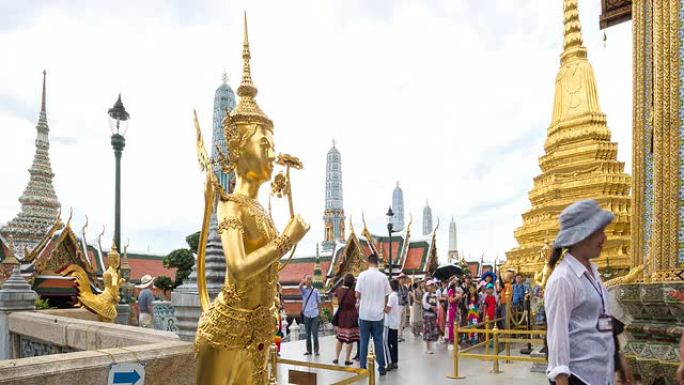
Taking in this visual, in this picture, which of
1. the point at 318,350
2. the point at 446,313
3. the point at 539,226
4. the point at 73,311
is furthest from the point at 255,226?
the point at 539,226

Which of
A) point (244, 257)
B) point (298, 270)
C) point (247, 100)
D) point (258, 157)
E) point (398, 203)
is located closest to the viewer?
point (244, 257)

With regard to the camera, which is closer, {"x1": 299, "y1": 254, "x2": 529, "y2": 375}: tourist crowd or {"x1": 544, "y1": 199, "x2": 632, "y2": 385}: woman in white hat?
{"x1": 544, "y1": 199, "x2": 632, "y2": 385}: woman in white hat

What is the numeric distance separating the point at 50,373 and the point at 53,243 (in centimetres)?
1690

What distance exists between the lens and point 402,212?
108750 mm

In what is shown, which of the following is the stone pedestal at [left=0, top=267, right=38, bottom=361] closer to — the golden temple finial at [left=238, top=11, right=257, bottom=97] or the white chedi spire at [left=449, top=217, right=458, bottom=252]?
the golden temple finial at [left=238, top=11, right=257, bottom=97]

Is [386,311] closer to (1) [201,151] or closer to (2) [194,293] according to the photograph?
(2) [194,293]

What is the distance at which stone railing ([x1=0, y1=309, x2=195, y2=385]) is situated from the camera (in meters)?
3.13

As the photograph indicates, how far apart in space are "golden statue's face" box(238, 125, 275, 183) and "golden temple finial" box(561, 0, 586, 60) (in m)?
17.1

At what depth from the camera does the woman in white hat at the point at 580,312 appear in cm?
232

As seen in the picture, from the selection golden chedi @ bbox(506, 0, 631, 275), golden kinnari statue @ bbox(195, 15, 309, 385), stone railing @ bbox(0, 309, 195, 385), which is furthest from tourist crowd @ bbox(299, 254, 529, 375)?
golden kinnari statue @ bbox(195, 15, 309, 385)

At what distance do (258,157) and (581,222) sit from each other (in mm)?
1886

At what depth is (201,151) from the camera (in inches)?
129

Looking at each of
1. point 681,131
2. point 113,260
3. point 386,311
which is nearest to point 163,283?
point 113,260

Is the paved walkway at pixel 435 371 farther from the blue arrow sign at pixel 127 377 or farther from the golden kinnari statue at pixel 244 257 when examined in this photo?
the golden kinnari statue at pixel 244 257
